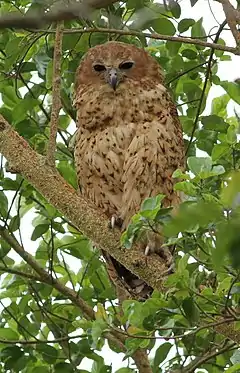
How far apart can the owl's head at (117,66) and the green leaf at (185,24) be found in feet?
2.10

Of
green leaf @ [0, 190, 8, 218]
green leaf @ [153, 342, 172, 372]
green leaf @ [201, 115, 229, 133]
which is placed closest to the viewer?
green leaf @ [153, 342, 172, 372]

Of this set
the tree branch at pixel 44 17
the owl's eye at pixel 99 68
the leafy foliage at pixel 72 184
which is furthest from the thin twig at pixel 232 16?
the tree branch at pixel 44 17

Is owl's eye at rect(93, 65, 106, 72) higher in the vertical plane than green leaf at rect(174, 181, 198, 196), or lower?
higher

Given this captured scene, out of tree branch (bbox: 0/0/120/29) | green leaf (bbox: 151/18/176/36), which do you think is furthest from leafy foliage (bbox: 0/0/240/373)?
tree branch (bbox: 0/0/120/29)

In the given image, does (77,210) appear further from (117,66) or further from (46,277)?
(117,66)

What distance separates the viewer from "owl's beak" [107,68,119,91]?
3.48 m

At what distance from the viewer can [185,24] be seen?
2.91 m

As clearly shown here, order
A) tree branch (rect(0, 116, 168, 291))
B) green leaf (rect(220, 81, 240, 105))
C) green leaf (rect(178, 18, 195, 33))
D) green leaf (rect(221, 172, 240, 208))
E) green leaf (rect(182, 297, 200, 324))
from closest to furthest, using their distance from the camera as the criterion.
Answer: green leaf (rect(221, 172, 240, 208))
green leaf (rect(182, 297, 200, 324))
tree branch (rect(0, 116, 168, 291))
green leaf (rect(178, 18, 195, 33))
green leaf (rect(220, 81, 240, 105))

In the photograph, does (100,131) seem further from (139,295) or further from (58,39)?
(58,39)

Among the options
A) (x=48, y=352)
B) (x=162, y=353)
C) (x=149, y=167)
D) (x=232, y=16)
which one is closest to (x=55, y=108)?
(x=232, y=16)

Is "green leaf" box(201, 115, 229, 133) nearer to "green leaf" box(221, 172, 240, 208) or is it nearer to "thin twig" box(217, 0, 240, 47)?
"thin twig" box(217, 0, 240, 47)

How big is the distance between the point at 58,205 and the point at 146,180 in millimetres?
1036

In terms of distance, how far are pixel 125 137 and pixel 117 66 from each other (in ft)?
1.57

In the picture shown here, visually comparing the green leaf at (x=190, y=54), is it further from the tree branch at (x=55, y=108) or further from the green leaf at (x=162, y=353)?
the green leaf at (x=162, y=353)
